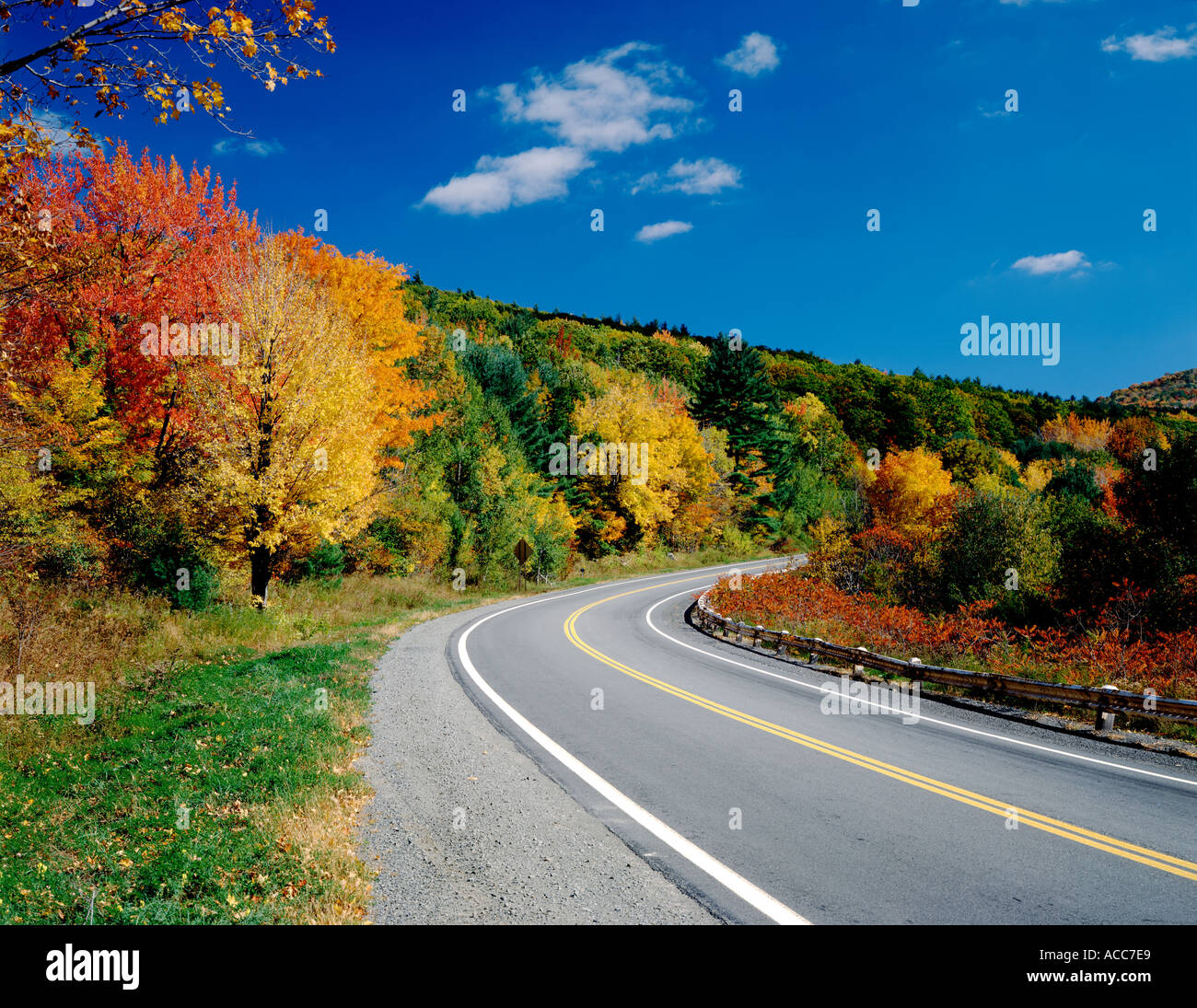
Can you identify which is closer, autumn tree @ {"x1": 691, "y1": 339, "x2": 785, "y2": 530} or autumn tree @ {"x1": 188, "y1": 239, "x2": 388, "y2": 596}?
autumn tree @ {"x1": 188, "y1": 239, "x2": 388, "y2": 596}

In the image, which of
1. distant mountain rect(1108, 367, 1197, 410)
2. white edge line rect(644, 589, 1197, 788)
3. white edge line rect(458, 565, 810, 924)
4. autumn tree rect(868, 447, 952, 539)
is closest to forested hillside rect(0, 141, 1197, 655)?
autumn tree rect(868, 447, 952, 539)

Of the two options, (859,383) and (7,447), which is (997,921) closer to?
(7,447)

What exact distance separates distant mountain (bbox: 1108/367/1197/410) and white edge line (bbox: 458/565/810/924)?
612ft

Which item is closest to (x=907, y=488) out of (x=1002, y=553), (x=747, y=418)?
(x=747, y=418)

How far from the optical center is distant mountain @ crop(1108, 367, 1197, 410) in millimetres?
148500

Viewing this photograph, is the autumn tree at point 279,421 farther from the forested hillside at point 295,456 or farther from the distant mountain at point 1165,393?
the distant mountain at point 1165,393

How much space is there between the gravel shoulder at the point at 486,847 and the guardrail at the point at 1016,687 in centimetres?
892

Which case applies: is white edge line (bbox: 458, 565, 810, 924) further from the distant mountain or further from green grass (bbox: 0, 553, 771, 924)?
the distant mountain

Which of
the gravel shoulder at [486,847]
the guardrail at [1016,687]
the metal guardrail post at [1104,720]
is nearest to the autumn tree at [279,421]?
the gravel shoulder at [486,847]

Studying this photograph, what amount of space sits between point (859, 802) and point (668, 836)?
91.2 inches

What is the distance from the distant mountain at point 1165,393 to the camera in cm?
14850

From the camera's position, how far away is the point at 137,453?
19.0 meters
